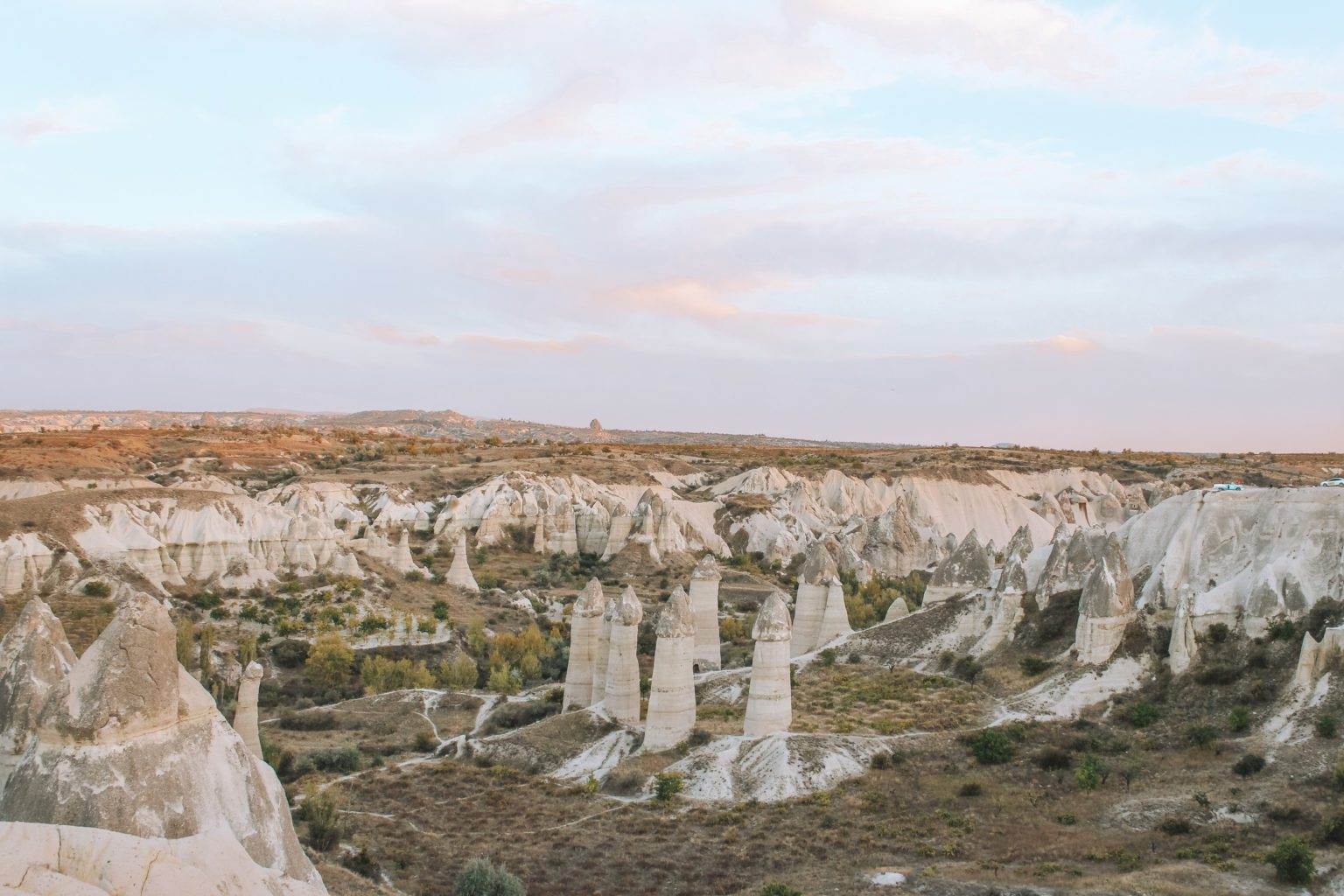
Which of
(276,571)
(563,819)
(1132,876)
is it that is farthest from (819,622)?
(276,571)

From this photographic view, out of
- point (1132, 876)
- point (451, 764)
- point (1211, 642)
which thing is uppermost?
point (1211, 642)

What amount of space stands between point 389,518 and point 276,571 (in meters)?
16.1

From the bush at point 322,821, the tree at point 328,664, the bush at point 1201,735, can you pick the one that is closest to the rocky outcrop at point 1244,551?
the bush at point 1201,735

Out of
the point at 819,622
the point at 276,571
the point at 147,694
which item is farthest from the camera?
the point at 276,571

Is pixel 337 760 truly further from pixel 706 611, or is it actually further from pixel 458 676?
pixel 706 611

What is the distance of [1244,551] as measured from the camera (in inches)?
1155

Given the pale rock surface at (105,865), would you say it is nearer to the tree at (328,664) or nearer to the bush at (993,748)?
the bush at (993,748)

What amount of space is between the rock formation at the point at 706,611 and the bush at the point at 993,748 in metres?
10.4

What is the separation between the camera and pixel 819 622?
3662cm

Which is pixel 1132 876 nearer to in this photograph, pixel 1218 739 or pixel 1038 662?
pixel 1218 739

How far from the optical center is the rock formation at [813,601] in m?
36.5

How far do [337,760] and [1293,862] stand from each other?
71.8 ft

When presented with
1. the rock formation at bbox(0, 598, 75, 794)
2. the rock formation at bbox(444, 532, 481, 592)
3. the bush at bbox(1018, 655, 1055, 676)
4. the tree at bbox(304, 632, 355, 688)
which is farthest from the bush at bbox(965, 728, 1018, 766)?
the rock formation at bbox(444, 532, 481, 592)

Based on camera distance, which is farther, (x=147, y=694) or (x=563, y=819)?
(x=563, y=819)
